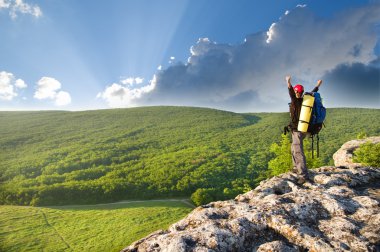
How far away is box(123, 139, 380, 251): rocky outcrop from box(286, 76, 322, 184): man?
87.6 inches

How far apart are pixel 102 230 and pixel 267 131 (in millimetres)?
111319

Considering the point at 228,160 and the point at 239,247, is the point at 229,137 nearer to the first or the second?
the point at 228,160

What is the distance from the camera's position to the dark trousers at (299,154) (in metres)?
11.5

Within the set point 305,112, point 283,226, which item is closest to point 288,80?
point 305,112

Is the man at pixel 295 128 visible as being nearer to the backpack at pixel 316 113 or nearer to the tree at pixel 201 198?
the backpack at pixel 316 113

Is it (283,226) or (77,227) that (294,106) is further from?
(77,227)

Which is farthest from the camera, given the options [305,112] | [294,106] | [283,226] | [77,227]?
[77,227]

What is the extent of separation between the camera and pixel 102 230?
45.8 metres

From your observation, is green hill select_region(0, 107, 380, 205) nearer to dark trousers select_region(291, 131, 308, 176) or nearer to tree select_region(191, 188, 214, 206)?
tree select_region(191, 188, 214, 206)

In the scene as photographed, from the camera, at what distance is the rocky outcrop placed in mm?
6285

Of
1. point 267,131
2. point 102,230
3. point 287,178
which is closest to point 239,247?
point 287,178

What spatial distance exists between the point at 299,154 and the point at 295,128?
989mm

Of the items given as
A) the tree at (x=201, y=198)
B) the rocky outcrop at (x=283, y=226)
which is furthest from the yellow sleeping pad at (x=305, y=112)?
the tree at (x=201, y=198)

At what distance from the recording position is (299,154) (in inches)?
464
